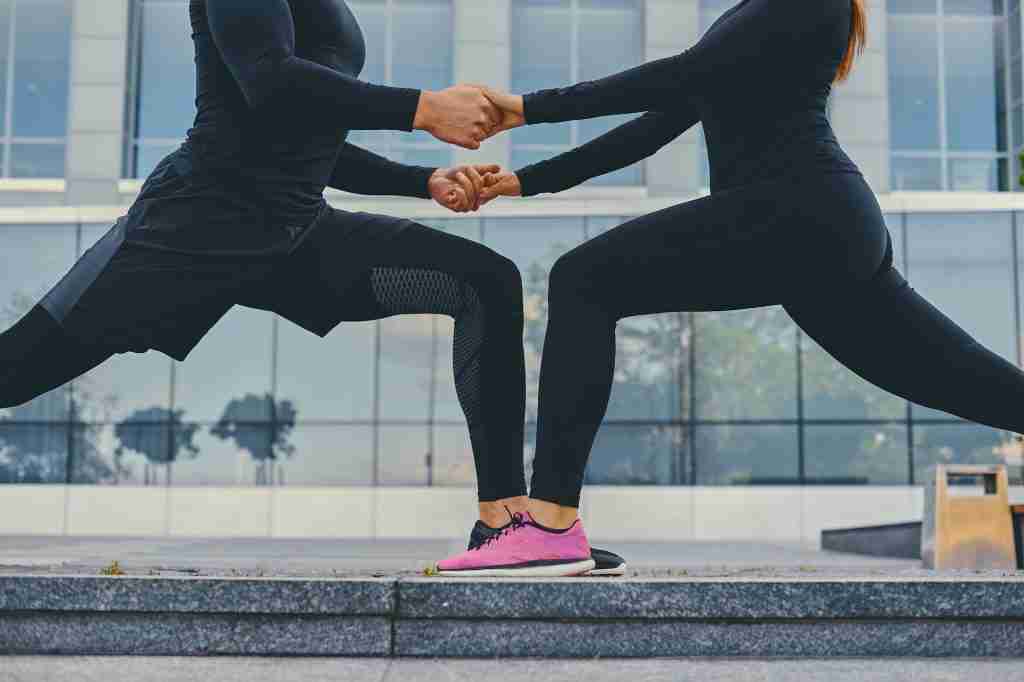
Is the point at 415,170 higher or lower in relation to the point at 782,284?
higher

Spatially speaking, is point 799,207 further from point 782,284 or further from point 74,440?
point 74,440

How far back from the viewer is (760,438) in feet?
70.1

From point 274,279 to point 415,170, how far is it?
0.87 metres

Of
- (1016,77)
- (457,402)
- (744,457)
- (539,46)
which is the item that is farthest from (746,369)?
(1016,77)

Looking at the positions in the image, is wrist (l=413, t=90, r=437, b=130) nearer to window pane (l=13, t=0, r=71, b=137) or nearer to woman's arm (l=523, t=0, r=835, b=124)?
woman's arm (l=523, t=0, r=835, b=124)

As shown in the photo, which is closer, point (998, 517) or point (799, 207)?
point (799, 207)

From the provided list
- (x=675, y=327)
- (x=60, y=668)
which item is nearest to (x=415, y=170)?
(x=60, y=668)

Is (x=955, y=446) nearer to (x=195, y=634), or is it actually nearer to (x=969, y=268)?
(x=969, y=268)

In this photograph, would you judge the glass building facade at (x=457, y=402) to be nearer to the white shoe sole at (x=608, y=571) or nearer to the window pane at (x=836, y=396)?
the window pane at (x=836, y=396)

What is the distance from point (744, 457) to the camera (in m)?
21.3

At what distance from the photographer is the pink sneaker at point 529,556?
336 centimetres

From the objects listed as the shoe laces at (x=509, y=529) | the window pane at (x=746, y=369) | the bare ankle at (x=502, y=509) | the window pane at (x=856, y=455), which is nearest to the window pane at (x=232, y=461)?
the window pane at (x=746, y=369)

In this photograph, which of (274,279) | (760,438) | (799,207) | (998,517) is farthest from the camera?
(760,438)

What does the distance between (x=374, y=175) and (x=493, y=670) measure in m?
2.03
